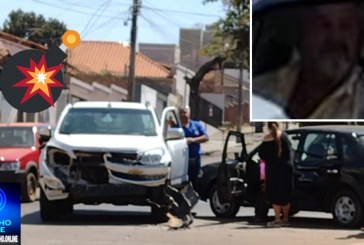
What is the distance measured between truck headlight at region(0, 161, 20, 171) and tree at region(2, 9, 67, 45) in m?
2.27

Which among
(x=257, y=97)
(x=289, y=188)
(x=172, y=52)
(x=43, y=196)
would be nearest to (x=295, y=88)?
(x=257, y=97)

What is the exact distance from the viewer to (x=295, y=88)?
8.52 meters

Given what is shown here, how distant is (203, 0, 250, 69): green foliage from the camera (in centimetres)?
2452

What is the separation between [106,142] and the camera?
1217 centimetres

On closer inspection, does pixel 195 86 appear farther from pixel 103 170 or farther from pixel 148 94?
pixel 148 94

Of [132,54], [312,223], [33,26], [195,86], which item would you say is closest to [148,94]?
[132,54]

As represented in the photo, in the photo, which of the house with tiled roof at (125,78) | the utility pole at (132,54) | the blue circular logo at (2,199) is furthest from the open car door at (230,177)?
the house with tiled roof at (125,78)

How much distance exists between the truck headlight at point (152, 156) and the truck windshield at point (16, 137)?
4.89 meters

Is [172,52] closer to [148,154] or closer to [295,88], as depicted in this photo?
[148,154]

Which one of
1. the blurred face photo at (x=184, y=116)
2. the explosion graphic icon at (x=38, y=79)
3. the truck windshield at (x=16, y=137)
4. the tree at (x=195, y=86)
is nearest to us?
the explosion graphic icon at (x=38, y=79)

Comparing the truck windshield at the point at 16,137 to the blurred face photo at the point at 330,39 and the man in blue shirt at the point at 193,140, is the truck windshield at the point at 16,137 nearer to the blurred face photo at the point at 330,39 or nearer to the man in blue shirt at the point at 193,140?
the man in blue shirt at the point at 193,140

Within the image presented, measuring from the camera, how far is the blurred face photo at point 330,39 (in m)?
8.36

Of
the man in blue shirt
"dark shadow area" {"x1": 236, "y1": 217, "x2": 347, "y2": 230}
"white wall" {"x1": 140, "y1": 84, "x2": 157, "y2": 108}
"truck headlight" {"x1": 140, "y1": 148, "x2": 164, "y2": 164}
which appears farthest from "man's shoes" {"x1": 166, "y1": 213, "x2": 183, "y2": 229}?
"white wall" {"x1": 140, "y1": 84, "x2": 157, "y2": 108}

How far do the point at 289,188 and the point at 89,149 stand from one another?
2977mm
